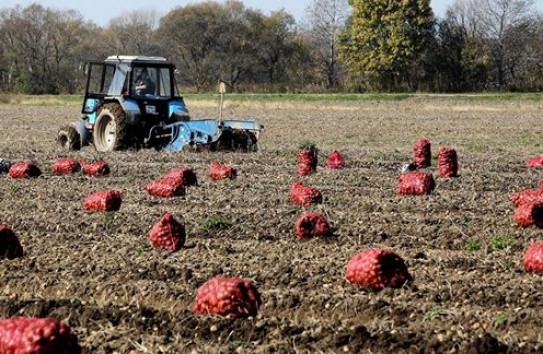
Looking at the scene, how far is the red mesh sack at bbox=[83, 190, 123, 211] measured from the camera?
35.1ft

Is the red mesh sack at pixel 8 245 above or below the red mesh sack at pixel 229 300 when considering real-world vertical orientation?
below

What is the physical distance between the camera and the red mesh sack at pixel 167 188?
12.0 meters

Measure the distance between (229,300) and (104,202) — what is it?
5.16 metres

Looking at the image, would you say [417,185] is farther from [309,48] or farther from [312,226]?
[309,48]

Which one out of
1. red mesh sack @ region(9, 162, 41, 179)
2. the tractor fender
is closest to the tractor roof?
the tractor fender

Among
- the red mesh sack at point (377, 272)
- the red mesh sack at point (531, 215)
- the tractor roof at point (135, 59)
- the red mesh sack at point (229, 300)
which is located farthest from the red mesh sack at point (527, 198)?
the tractor roof at point (135, 59)

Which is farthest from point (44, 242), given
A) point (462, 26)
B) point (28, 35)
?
point (28, 35)

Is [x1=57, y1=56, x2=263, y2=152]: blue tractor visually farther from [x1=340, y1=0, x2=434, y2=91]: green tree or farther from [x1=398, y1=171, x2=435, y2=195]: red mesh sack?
[x1=340, y1=0, x2=434, y2=91]: green tree

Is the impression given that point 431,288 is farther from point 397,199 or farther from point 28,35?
point 28,35

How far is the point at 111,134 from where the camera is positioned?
1984 cm

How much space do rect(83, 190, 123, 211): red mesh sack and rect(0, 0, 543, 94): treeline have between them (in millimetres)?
56356

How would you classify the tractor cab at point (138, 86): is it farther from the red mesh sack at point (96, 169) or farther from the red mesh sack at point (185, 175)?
the red mesh sack at point (185, 175)

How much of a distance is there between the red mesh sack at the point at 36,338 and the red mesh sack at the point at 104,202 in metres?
6.06

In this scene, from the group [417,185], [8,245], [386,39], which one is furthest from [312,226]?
[386,39]
